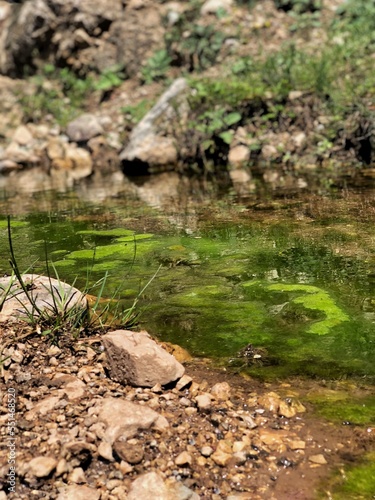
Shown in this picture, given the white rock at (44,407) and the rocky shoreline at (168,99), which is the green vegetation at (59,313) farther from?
the rocky shoreline at (168,99)

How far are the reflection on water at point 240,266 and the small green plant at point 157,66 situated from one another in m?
7.08

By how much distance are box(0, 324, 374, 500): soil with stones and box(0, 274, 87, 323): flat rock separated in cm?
26

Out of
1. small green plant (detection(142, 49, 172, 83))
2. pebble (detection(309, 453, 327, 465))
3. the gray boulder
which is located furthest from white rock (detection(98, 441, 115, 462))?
small green plant (detection(142, 49, 172, 83))

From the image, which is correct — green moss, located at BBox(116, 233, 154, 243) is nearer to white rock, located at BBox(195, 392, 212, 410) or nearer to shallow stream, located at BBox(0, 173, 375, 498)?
shallow stream, located at BBox(0, 173, 375, 498)

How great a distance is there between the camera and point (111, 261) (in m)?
3.46

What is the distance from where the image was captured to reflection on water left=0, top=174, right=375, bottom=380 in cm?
221

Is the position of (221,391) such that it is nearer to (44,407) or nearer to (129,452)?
(129,452)

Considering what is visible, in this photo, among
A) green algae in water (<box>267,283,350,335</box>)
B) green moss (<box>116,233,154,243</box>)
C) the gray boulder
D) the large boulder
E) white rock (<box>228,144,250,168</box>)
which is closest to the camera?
green algae in water (<box>267,283,350,335</box>)

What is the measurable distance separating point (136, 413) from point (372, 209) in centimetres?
322

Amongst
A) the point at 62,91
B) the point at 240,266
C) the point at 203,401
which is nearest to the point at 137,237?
the point at 240,266

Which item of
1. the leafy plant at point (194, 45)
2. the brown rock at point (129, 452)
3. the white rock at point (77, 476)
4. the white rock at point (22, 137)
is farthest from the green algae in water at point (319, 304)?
the white rock at point (22, 137)

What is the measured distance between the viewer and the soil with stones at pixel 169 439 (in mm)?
1437

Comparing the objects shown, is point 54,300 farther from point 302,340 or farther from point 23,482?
point 302,340

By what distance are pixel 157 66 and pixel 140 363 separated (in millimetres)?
11099
